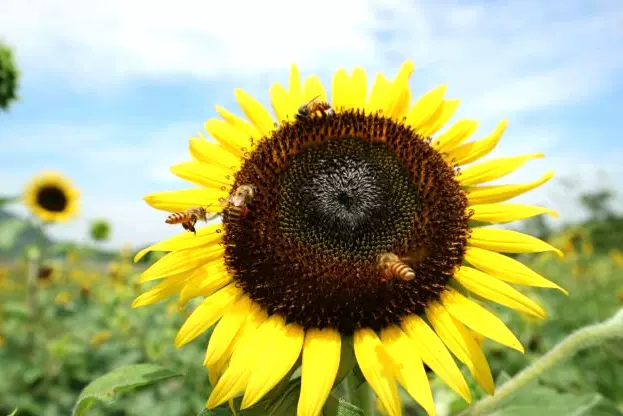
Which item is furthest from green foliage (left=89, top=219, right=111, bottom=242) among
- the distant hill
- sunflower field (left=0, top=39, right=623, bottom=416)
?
sunflower field (left=0, top=39, right=623, bottom=416)

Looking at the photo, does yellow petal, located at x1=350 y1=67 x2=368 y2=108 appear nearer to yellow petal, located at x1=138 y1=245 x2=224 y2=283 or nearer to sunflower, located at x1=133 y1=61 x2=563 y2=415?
sunflower, located at x1=133 y1=61 x2=563 y2=415

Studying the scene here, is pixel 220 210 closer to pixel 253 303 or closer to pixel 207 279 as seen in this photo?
pixel 207 279

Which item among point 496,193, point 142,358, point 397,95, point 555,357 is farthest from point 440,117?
point 142,358

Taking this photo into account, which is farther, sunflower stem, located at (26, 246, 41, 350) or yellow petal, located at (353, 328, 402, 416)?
sunflower stem, located at (26, 246, 41, 350)

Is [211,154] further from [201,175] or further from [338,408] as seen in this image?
[338,408]

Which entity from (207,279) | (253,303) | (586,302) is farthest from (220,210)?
(586,302)

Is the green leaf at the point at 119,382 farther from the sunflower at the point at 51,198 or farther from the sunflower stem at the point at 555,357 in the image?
the sunflower at the point at 51,198

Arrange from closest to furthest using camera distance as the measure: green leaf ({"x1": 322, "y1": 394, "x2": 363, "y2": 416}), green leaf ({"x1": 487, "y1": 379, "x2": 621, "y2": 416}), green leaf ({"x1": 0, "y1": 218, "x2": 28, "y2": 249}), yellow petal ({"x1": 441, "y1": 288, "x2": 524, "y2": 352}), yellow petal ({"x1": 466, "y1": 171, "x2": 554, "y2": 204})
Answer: green leaf ({"x1": 322, "y1": 394, "x2": 363, "y2": 416})
yellow petal ({"x1": 441, "y1": 288, "x2": 524, "y2": 352})
green leaf ({"x1": 487, "y1": 379, "x2": 621, "y2": 416})
yellow petal ({"x1": 466, "y1": 171, "x2": 554, "y2": 204})
green leaf ({"x1": 0, "y1": 218, "x2": 28, "y2": 249})
